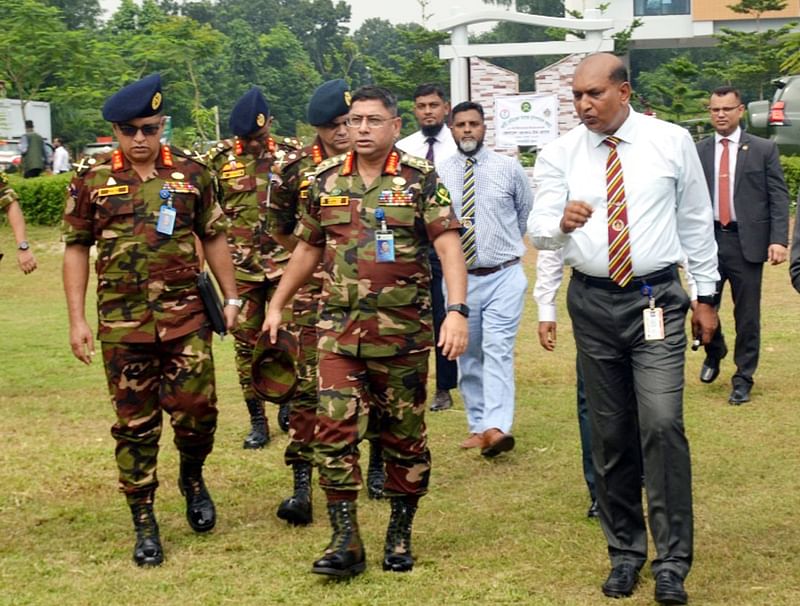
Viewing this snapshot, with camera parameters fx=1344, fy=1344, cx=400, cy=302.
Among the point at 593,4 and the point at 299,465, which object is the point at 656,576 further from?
the point at 593,4

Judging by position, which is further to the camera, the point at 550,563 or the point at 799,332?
the point at 799,332

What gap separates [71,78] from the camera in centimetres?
4400

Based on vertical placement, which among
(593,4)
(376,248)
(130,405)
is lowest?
(130,405)

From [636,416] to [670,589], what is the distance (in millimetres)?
788

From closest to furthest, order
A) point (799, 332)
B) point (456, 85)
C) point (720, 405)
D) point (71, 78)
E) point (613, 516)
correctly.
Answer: point (613, 516)
point (720, 405)
point (799, 332)
point (456, 85)
point (71, 78)

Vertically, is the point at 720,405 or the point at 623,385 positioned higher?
the point at 623,385

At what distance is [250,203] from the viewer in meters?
8.64

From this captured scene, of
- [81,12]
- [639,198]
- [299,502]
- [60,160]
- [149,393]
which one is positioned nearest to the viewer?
[639,198]

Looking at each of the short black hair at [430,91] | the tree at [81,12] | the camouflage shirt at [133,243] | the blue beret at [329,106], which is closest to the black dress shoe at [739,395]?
the short black hair at [430,91]

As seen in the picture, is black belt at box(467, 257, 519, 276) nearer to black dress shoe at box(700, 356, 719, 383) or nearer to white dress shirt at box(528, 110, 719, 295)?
black dress shoe at box(700, 356, 719, 383)

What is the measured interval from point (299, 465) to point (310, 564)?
3.22ft

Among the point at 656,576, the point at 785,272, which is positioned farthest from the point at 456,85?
the point at 656,576

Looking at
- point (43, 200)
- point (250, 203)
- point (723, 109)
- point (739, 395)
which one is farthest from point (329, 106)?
point (43, 200)

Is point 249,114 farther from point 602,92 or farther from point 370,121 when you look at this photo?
point 602,92
